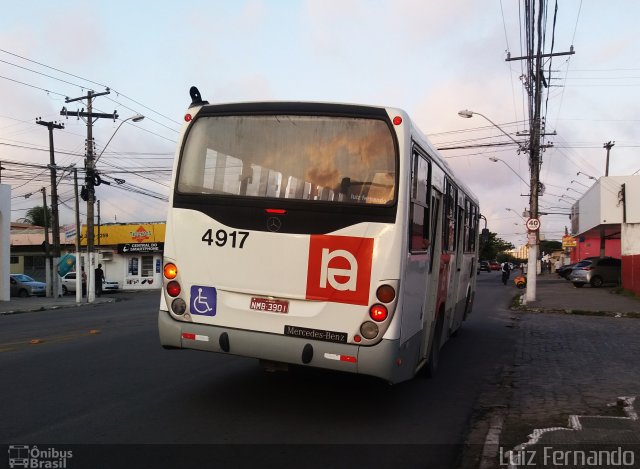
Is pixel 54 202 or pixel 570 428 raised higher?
pixel 54 202

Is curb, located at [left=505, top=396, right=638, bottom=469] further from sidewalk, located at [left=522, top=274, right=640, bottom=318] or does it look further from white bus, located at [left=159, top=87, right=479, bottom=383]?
sidewalk, located at [left=522, top=274, right=640, bottom=318]

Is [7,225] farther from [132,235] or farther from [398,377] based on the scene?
[398,377]

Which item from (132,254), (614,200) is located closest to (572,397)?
(614,200)

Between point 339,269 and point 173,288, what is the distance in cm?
179

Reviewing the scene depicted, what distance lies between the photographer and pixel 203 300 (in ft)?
19.6

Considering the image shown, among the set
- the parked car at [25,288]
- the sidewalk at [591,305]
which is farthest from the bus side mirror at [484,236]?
the parked car at [25,288]

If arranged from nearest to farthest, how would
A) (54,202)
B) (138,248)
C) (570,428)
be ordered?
(570,428)
(54,202)
(138,248)

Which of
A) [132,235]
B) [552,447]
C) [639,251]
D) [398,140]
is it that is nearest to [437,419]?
[552,447]

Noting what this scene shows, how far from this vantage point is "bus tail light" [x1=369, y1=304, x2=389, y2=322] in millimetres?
5398

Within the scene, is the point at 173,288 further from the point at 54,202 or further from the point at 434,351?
the point at 54,202

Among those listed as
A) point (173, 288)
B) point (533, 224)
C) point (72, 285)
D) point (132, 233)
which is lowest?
point (72, 285)

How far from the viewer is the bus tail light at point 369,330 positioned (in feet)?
17.7

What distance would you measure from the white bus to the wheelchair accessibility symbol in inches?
0.4

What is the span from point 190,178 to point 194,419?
245 centimetres
